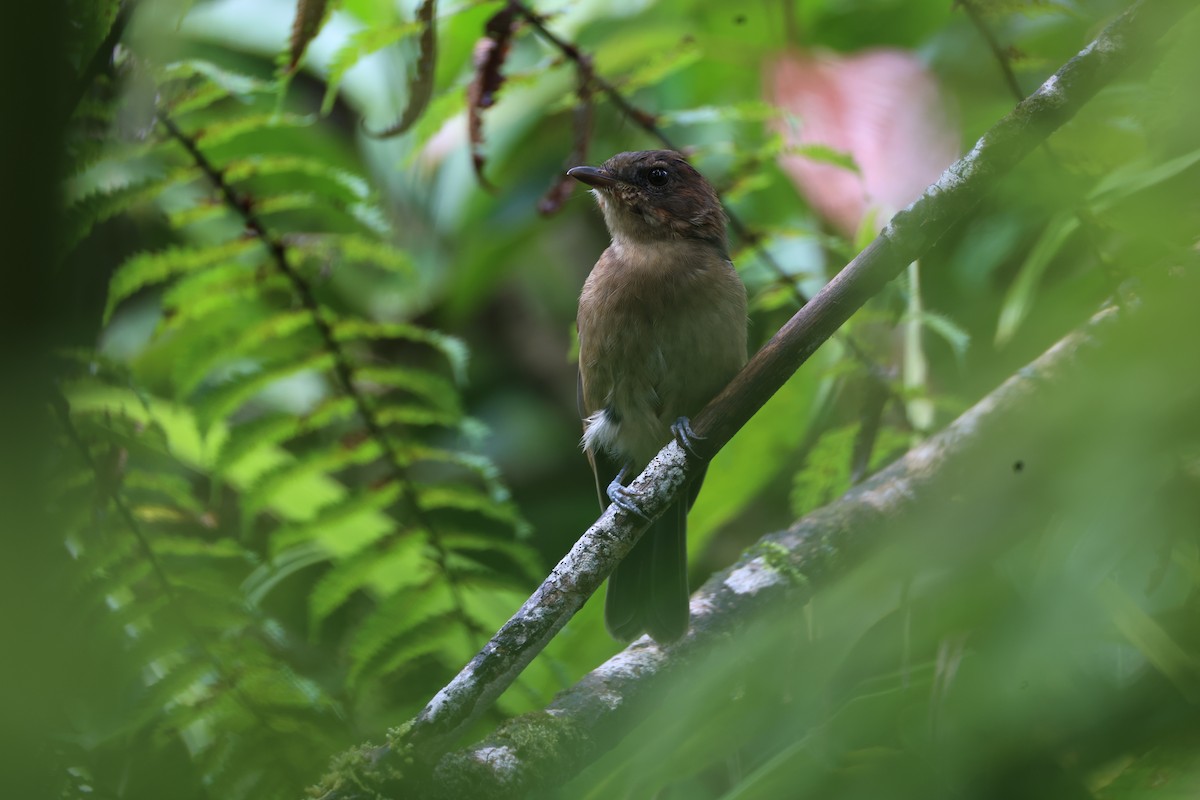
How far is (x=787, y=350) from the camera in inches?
79.2

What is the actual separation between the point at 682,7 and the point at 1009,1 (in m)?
2.34

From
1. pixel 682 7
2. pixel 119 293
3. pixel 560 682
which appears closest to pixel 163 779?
pixel 560 682

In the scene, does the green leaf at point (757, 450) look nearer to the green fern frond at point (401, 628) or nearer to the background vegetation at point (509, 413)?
the background vegetation at point (509, 413)

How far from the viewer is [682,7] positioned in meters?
4.67

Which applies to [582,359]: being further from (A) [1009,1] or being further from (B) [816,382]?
(A) [1009,1]

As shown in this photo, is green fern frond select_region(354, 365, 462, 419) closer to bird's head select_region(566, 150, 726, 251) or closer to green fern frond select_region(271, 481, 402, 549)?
green fern frond select_region(271, 481, 402, 549)

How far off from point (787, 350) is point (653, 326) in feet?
4.32

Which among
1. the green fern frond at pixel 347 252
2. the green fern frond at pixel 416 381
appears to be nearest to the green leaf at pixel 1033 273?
the green fern frond at pixel 416 381

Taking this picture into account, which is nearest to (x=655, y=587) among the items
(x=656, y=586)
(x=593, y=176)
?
(x=656, y=586)

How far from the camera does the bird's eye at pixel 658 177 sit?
3.61 meters

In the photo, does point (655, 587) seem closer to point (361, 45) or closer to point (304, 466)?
point (304, 466)

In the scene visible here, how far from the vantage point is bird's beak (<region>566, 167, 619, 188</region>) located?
10.6 ft

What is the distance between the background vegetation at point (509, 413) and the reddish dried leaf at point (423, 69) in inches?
0.5

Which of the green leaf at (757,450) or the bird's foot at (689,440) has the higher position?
the bird's foot at (689,440)
